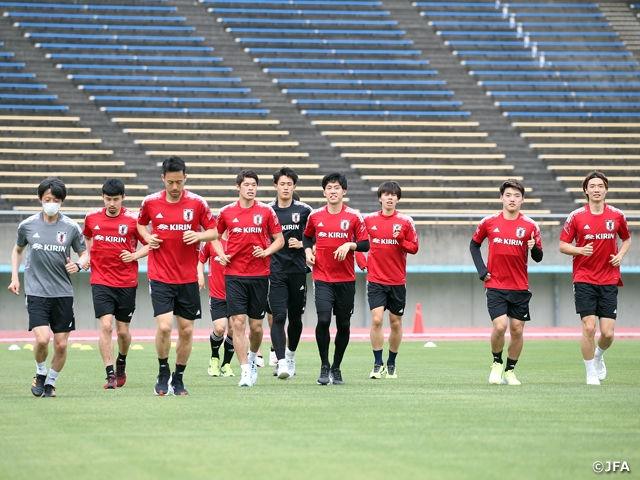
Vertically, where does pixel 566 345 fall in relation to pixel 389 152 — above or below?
below

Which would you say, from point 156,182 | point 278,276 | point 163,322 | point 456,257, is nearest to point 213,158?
point 156,182

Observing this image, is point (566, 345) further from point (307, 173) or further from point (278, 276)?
point (307, 173)

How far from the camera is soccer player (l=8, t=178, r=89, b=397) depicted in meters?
10.0

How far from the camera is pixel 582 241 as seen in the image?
11.8 meters

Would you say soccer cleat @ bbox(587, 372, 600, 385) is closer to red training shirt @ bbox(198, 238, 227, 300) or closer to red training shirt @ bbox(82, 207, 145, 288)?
red training shirt @ bbox(198, 238, 227, 300)

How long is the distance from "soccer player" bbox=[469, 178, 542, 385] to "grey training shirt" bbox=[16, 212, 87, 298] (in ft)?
15.1

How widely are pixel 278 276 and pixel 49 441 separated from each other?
17.9 ft

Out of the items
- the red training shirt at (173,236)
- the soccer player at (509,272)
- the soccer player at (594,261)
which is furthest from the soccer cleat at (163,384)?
the soccer player at (594,261)

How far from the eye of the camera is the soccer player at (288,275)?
1193cm

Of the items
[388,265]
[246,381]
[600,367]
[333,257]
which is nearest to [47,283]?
[246,381]

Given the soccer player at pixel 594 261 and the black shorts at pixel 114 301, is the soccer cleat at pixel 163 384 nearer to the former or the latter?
the black shorts at pixel 114 301

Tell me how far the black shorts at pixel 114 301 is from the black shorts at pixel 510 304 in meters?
4.12

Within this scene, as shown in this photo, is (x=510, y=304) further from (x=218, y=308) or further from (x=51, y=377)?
(x=51, y=377)

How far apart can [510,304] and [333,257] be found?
2.12 m
